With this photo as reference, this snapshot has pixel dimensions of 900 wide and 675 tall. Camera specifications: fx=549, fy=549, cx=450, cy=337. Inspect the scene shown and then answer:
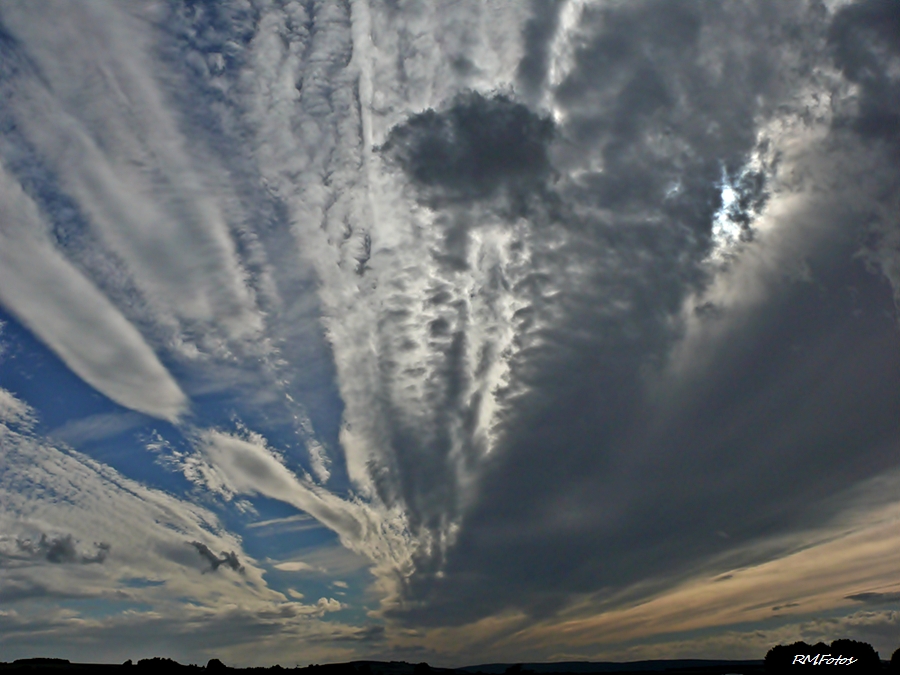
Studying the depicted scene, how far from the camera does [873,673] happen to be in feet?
650

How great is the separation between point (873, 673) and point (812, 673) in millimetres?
34441

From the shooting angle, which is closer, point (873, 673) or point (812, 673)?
point (812, 673)

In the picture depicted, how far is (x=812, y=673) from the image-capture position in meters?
185
